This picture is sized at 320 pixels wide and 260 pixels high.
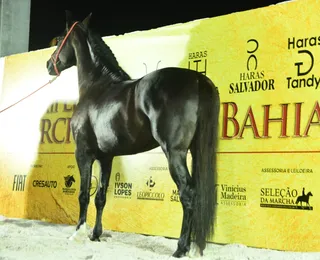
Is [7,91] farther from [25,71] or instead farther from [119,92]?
[119,92]

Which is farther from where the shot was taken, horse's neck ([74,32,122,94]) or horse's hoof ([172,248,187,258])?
horse's neck ([74,32,122,94])

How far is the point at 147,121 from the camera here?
326 centimetres

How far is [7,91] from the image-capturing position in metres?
5.18

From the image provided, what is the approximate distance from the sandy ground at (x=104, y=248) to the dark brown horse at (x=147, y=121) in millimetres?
190

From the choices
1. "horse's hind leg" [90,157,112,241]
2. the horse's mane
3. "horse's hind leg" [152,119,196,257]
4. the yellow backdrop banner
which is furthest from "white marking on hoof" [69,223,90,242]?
the horse's mane

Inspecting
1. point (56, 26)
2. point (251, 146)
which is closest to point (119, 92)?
point (251, 146)

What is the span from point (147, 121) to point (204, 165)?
465 mm

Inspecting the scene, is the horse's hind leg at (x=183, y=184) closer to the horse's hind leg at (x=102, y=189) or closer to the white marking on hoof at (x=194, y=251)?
the white marking on hoof at (x=194, y=251)

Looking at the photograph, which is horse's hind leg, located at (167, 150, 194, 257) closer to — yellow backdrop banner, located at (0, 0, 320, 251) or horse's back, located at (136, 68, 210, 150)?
horse's back, located at (136, 68, 210, 150)

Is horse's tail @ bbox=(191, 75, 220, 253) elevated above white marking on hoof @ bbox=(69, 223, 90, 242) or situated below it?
above

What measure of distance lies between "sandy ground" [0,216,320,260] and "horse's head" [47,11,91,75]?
4.10 feet

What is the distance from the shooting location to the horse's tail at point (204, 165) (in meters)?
3.02

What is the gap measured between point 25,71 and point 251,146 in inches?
98.2

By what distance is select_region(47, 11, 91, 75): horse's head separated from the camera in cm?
394
